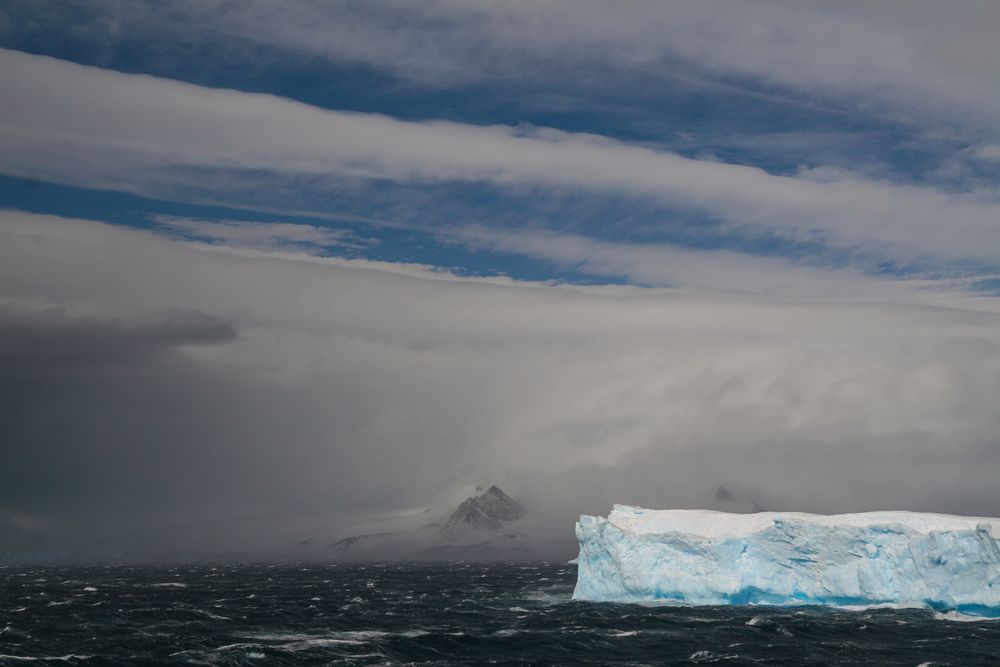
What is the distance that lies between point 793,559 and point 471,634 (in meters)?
37.5

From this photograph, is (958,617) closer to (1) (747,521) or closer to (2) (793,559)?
(2) (793,559)

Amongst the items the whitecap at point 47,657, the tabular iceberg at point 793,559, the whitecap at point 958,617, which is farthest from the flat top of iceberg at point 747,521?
the whitecap at point 47,657

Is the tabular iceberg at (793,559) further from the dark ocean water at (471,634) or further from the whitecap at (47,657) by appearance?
the whitecap at (47,657)

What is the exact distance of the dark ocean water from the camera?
62.6m

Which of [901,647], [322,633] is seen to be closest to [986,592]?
[901,647]

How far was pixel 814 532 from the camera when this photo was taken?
90.8 meters

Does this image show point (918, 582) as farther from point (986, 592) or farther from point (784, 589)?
point (784, 589)

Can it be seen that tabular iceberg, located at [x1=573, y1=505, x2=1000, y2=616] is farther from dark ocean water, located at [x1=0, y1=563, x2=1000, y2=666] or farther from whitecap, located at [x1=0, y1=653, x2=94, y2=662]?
whitecap, located at [x1=0, y1=653, x2=94, y2=662]

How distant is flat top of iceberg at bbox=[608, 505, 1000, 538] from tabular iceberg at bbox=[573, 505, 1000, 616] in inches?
4.3

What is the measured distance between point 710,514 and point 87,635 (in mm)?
62796

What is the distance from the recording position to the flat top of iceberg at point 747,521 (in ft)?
287

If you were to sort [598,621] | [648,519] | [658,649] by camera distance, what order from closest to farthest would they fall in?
[658,649]
[598,621]
[648,519]

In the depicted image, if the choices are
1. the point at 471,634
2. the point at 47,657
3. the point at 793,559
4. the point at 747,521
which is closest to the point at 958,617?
the point at 793,559

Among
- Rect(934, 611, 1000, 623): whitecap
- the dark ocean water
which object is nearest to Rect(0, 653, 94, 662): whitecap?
the dark ocean water
